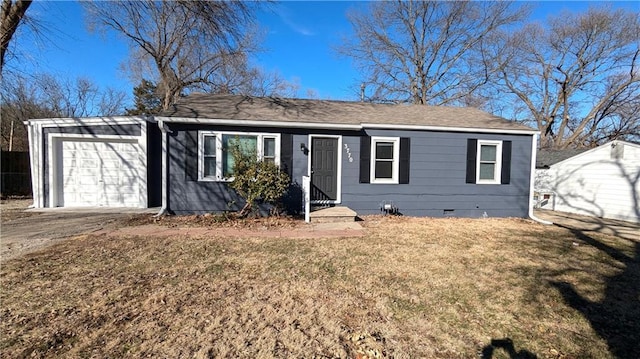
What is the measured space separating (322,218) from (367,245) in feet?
7.21

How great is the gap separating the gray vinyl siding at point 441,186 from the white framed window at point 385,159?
0.16 metres

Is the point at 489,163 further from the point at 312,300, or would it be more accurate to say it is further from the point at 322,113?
the point at 312,300

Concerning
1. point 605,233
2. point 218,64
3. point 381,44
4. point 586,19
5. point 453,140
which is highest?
point 586,19

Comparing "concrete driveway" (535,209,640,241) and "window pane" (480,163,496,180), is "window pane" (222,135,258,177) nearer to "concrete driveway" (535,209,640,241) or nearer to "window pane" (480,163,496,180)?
"window pane" (480,163,496,180)

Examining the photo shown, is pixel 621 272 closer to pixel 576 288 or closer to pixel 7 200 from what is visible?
pixel 576 288

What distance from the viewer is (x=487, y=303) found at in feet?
11.2

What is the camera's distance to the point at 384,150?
8.98 m

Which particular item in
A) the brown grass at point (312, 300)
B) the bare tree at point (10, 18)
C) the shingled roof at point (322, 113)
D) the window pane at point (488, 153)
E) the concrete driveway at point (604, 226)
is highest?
the bare tree at point (10, 18)

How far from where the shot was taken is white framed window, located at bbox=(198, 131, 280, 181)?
8.12m

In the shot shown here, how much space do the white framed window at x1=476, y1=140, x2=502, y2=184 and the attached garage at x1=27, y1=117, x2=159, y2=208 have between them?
1028 cm

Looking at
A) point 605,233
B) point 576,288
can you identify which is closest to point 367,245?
point 576,288

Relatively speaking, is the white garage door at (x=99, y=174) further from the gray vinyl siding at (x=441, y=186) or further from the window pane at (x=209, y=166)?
the gray vinyl siding at (x=441, y=186)

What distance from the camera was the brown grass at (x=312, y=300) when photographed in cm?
255

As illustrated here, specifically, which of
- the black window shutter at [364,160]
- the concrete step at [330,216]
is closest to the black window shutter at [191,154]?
the concrete step at [330,216]
